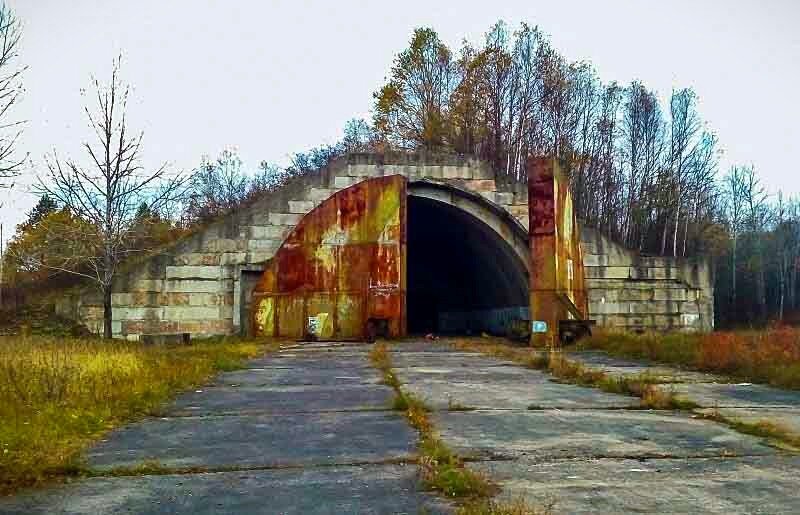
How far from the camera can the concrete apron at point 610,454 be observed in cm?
363

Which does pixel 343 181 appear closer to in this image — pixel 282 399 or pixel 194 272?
pixel 194 272

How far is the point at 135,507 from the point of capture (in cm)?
362

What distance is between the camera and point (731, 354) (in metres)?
10.9

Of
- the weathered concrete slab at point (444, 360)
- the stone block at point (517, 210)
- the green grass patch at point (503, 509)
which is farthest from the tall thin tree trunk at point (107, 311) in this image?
the green grass patch at point (503, 509)

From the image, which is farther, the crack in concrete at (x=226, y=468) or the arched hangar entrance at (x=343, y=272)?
the arched hangar entrance at (x=343, y=272)

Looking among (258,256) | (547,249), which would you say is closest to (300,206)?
(258,256)

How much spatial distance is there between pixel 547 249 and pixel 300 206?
8507 millimetres

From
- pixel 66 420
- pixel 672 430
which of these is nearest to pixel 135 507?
pixel 66 420

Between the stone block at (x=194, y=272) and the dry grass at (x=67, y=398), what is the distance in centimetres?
956

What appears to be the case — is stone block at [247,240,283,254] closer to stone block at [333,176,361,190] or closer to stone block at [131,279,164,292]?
stone block at [333,176,361,190]

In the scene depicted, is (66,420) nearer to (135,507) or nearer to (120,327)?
(135,507)

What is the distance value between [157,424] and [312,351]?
985 cm

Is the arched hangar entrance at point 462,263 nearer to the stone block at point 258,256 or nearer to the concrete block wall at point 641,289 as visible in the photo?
Result: the concrete block wall at point 641,289

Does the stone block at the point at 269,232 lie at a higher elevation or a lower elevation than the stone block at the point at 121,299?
higher
